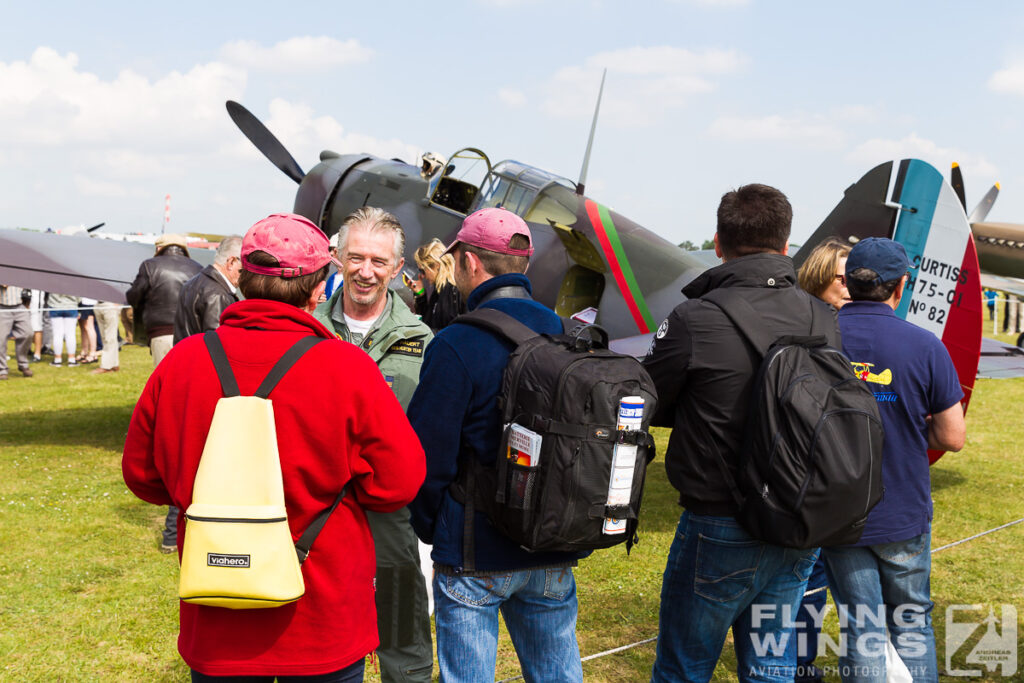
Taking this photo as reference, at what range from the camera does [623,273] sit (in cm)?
686

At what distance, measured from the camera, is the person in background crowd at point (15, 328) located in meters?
12.3

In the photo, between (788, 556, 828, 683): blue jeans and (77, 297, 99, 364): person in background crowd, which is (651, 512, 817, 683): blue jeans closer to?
(788, 556, 828, 683): blue jeans

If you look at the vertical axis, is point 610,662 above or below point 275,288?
below

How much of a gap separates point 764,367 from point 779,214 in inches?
20.8

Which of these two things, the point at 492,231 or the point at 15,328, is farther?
the point at 15,328

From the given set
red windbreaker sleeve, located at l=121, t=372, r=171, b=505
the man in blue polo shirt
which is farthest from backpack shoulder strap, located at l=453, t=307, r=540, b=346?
the man in blue polo shirt

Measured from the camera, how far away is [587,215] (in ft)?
23.4

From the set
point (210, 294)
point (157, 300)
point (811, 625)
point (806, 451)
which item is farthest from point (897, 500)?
point (157, 300)

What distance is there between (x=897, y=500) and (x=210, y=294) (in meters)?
3.96

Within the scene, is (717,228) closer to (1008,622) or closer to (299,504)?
(299,504)

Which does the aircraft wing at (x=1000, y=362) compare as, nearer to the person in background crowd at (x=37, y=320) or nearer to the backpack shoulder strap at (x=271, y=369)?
the backpack shoulder strap at (x=271, y=369)

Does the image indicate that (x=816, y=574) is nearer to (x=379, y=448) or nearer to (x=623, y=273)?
(x=379, y=448)

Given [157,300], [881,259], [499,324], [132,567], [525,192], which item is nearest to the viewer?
[499,324]

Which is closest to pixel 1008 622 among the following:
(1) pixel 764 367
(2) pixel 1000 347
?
(1) pixel 764 367
